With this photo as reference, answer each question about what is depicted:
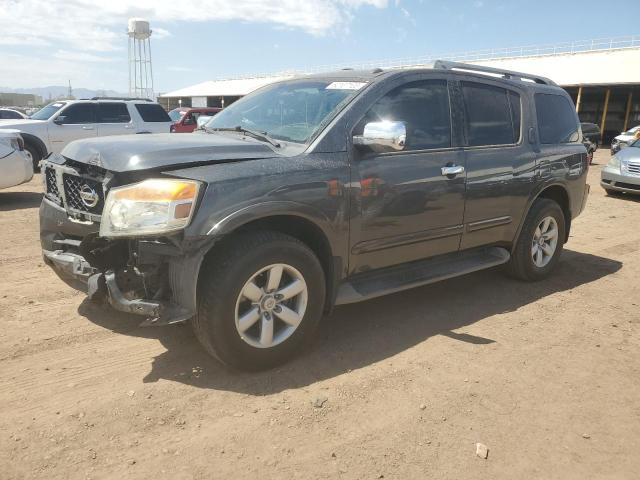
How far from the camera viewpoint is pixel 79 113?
12.6 metres

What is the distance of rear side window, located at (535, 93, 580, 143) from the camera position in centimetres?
508

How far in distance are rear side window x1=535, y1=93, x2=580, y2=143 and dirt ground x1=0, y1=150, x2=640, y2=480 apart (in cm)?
169

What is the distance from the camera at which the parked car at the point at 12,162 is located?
27.2 ft

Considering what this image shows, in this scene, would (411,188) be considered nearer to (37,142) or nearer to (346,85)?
(346,85)

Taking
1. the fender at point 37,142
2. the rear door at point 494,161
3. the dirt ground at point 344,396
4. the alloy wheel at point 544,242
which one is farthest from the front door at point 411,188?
the fender at point 37,142

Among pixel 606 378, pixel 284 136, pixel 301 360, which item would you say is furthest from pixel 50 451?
pixel 606 378

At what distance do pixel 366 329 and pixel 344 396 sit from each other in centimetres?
101

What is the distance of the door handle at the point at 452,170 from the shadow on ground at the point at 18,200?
7.03 m

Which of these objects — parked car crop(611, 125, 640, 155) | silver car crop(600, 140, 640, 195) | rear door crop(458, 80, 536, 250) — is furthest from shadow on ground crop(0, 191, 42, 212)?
parked car crop(611, 125, 640, 155)

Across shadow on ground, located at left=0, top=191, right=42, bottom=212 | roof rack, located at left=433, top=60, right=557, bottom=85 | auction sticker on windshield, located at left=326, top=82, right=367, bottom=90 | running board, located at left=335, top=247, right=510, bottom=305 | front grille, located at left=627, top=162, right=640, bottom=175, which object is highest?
roof rack, located at left=433, top=60, right=557, bottom=85

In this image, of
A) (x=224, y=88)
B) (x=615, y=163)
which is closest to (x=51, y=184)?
(x=615, y=163)

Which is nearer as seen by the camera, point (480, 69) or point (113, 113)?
point (480, 69)

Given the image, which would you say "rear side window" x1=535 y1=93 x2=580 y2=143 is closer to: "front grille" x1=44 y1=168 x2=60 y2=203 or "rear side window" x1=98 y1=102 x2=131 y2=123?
"front grille" x1=44 y1=168 x2=60 y2=203

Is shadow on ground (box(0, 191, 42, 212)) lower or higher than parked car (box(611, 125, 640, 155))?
lower
